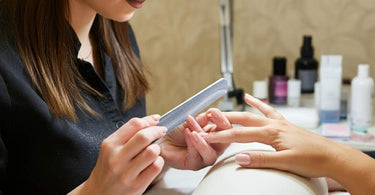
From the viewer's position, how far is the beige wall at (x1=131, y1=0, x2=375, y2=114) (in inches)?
65.6

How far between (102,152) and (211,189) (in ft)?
0.56

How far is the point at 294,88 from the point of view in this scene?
1.58m

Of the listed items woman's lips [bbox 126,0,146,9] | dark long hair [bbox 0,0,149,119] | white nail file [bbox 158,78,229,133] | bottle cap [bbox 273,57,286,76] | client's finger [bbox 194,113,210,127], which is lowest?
bottle cap [bbox 273,57,286,76]

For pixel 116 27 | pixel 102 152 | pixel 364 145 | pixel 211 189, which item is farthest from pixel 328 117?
pixel 102 152

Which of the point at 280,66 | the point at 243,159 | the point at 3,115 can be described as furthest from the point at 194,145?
the point at 280,66

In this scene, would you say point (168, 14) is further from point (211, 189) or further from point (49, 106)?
point (211, 189)

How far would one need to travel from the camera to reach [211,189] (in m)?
0.68

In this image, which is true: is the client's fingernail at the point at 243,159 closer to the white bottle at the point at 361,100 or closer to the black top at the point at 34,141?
the black top at the point at 34,141

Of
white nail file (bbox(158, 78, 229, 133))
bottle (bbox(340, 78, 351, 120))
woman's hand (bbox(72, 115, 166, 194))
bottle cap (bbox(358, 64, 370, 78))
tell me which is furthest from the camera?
bottle (bbox(340, 78, 351, 120))

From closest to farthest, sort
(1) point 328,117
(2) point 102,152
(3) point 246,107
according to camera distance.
A: (2) point 102,152, (1) point 328,117, (3) point 246,107

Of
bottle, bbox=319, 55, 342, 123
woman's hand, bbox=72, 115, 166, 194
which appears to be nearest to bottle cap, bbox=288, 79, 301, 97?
bottle, bbox=319, 55, 342, 123

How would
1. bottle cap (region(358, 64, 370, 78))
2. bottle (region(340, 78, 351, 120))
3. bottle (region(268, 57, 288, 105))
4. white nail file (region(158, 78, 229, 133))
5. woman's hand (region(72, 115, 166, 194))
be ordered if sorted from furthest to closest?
bottle (region(268, 57, 288, 105)) → bottle (region(340, 78, 351, 120)) → bottle cap (region(358, 64, 370, 78)) → white nail file (region(158, 78, 229, 133)) → woman's hand (region(72, 115, 166, 194))

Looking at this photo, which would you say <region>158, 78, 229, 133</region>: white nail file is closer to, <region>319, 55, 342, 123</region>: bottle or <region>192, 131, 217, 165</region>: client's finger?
<region>192, 131, 217, 165</region>: client's finger

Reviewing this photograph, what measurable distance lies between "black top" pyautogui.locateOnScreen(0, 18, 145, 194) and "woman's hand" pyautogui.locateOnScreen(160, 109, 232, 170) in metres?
0.16
